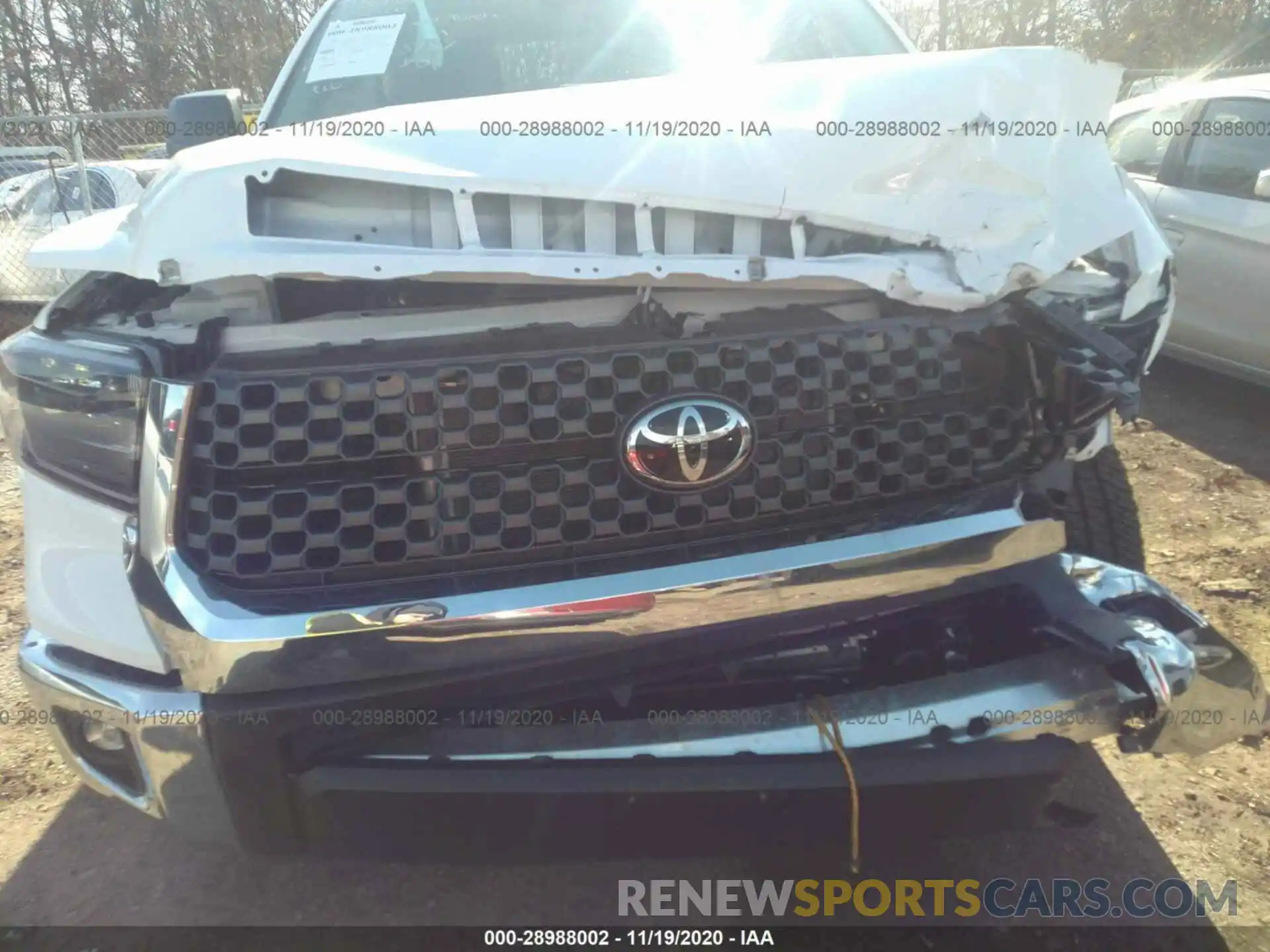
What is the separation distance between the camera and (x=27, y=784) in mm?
2734

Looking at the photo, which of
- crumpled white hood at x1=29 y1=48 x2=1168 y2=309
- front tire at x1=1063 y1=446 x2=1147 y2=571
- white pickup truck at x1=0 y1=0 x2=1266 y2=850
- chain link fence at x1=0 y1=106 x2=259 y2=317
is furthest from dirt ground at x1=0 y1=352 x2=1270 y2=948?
chain link fence at x1=0 y1=106 x2=259 y2=317

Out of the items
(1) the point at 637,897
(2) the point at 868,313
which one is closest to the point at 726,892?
(1) the point at 637,897

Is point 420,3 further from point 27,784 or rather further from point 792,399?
point 27,784

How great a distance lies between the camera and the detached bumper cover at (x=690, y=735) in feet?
5.63

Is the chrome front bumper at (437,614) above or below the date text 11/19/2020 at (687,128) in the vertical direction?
below

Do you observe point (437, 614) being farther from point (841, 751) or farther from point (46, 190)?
point (46, 190)

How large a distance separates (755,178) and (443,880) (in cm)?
177

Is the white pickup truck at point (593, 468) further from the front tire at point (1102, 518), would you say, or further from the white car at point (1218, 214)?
the white car at point (1218, 214)

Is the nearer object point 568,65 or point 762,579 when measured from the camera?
point 762,579

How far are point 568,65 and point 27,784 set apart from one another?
2644mm

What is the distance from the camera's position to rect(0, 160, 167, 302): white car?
923 centimetres

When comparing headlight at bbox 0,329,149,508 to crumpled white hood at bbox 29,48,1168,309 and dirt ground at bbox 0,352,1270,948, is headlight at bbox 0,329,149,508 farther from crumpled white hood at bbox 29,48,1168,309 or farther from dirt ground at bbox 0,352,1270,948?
dirt ground at bbox 0,352,1270,948

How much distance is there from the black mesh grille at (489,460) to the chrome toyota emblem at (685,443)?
3 centimetres

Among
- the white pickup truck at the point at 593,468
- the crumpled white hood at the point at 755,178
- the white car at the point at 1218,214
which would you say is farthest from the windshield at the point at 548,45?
the white car at the point at 1218,214
